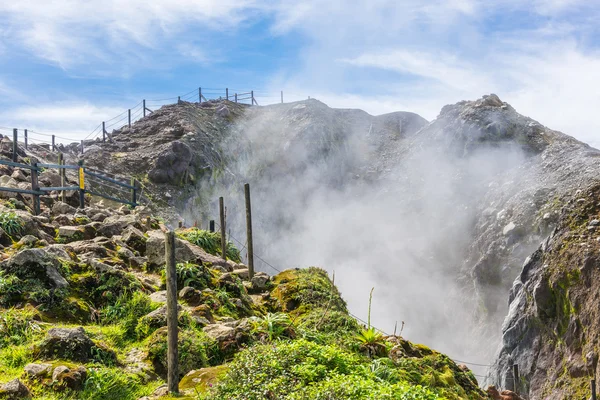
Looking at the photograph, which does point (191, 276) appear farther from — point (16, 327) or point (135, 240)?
point (16, 327)

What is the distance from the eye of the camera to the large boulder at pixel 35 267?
10789mm

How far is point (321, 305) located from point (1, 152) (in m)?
19.3

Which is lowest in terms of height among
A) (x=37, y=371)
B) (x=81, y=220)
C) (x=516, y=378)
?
(x=516, y=378)

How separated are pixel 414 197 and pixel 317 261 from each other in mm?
12604

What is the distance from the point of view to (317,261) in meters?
52.9

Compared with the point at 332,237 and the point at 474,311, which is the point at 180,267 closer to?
the point at 474,311

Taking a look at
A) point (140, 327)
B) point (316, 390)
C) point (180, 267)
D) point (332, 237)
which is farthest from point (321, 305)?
point (332, 237)

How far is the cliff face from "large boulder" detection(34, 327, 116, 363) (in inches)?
852

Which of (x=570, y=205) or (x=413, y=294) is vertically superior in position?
(x=570, y=205)

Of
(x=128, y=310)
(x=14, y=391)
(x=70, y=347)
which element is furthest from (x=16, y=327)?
(x=14, y=391)

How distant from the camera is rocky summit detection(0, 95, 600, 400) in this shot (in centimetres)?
844

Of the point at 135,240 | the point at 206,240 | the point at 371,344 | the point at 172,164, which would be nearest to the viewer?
the point at 371,344

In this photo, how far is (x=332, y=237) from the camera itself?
178 ft

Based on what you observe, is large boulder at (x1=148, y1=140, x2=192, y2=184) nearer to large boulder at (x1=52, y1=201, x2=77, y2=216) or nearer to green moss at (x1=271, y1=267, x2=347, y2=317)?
large boulder at (x1=52, y1=201, x2=77, y2=216)
